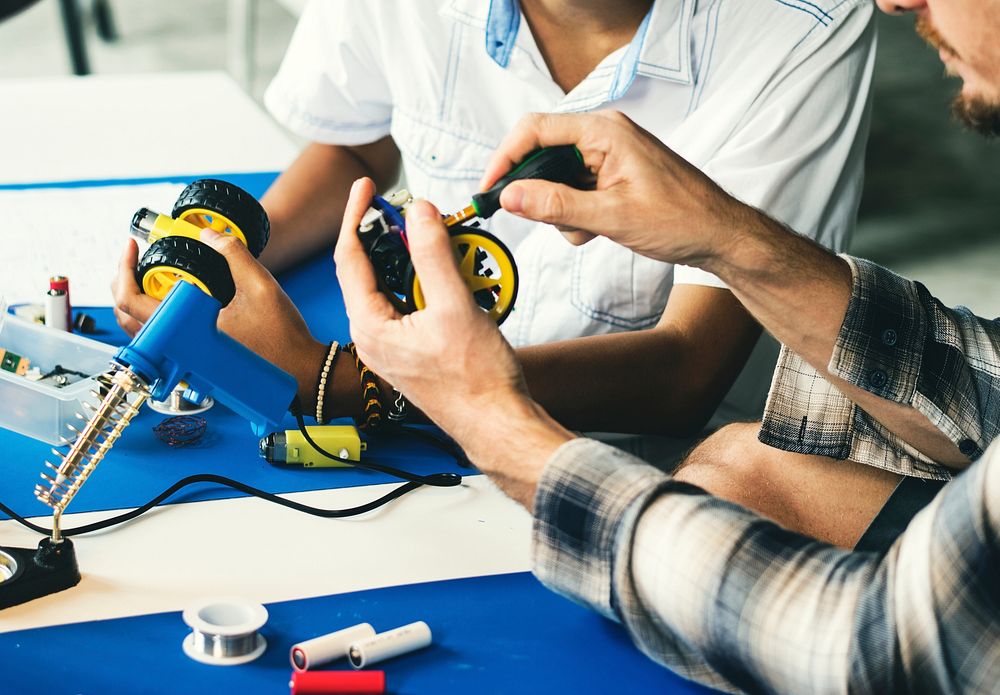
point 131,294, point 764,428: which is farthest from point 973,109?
point 131,294

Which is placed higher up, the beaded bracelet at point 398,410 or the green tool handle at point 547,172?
the green tool handle at point 547,172

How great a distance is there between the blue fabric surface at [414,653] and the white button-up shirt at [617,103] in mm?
582

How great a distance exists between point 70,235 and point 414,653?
103 cm

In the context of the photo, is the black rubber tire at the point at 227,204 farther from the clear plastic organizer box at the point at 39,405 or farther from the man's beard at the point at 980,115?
the man's beard at the point at 980,115

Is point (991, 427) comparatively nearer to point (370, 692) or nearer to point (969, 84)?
point (969, 84)

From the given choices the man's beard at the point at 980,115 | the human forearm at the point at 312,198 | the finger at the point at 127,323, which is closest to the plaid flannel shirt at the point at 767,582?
the man's beard at the point at 980,115

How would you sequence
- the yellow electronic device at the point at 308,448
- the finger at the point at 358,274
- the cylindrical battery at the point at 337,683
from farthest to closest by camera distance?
the yellow electronic device at the point at 308,448, the finger at the point at 358,274, the cylindrical battery at the point at 337,683

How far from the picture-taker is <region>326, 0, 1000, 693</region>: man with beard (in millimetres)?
719

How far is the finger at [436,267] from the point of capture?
0.89 meters

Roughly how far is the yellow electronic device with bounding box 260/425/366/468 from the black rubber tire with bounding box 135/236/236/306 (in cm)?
18

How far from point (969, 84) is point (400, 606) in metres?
0.78

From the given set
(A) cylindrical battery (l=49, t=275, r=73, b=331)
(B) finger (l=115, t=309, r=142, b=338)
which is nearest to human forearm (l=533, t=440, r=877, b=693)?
(B) finger (l=115, t=309, r=142, b=338)

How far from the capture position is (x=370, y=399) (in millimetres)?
1243

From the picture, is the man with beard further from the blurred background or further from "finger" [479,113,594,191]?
the blurred background
